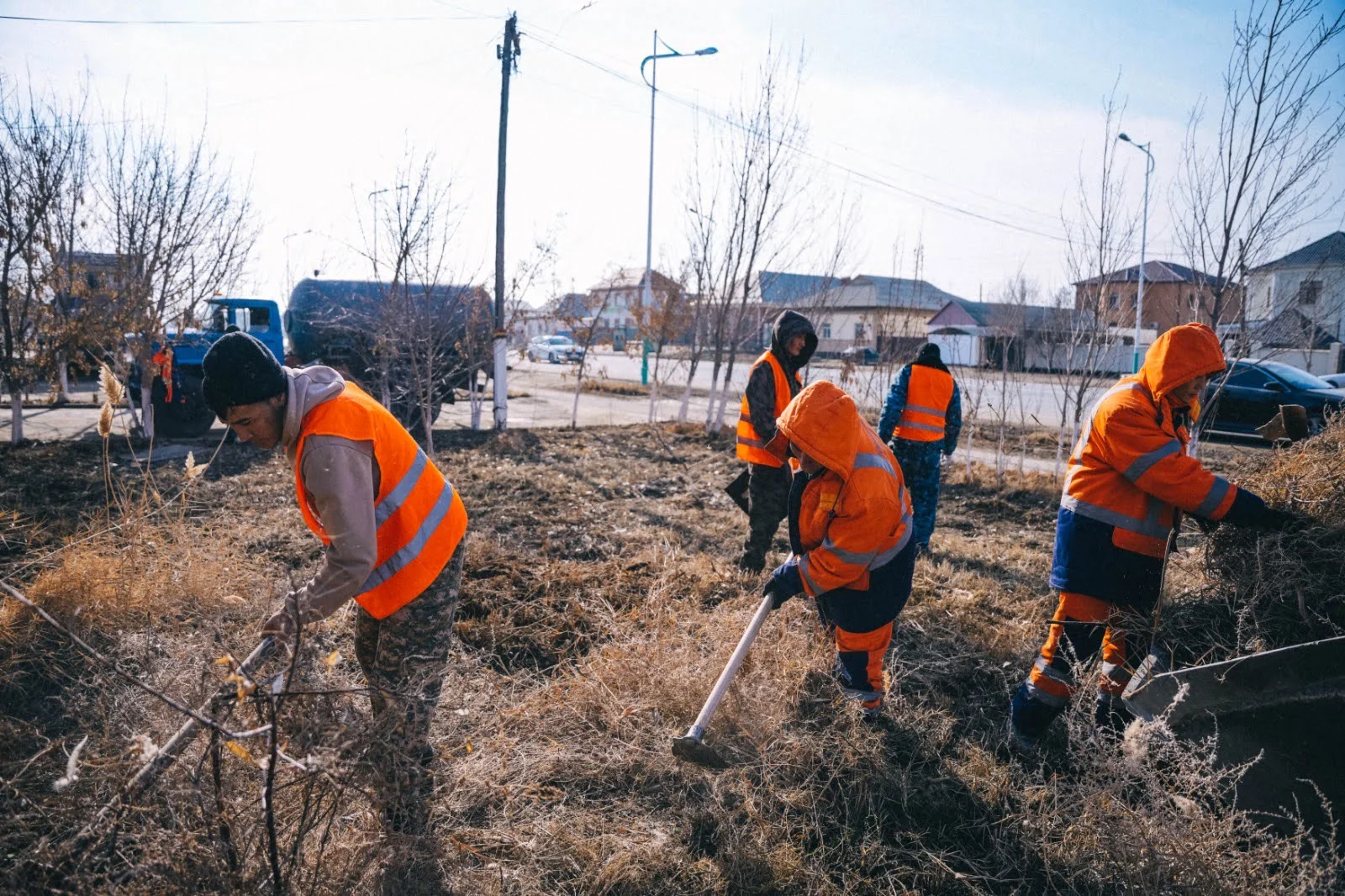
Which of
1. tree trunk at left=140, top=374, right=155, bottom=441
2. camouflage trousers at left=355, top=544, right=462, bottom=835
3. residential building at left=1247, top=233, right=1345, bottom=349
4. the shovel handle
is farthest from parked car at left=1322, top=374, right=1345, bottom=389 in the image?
tree trunk at left=140, top=374, right=155, bottom=441

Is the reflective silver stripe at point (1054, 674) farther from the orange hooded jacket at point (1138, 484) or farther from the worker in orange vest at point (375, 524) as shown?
the worker in orange vest at point (375, 524)

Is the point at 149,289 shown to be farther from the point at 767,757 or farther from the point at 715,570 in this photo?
the point at 767,757

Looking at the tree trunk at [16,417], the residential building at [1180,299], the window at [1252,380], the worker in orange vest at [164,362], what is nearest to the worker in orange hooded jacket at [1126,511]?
the residential building at [1180,299]

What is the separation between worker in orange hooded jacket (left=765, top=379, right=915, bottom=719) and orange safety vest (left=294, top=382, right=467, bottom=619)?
49.1 inches

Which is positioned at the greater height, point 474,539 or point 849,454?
point 849,454

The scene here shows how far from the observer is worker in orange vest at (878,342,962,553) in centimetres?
466

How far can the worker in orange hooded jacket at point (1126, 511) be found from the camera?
251cm

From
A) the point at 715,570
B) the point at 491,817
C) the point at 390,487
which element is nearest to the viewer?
the point at 390,487

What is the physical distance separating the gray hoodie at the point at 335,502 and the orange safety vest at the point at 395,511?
4cm

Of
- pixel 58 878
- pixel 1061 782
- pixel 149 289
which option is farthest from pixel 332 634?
pixel 149 289

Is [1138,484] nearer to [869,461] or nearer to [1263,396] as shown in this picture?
[869,461]

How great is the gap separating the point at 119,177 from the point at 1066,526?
10271 mm

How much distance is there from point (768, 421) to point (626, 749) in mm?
2131

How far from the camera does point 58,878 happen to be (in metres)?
1.62
